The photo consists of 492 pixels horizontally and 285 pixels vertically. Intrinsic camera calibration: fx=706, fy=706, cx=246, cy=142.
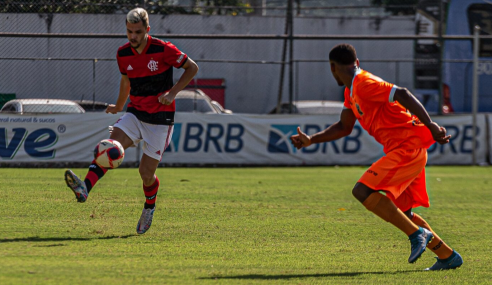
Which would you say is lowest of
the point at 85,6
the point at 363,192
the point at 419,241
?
the point at 419,241

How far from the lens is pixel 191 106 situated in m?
17.5

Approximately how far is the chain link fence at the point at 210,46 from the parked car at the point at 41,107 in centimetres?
29

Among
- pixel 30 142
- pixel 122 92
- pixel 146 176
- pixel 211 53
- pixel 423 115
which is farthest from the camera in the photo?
pixel 211 53

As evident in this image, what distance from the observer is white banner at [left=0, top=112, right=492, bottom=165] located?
49.9 feet

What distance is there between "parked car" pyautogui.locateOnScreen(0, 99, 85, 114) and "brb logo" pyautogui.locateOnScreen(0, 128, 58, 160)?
0.46 metres

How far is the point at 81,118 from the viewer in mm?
15797

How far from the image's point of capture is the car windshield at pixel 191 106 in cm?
1750

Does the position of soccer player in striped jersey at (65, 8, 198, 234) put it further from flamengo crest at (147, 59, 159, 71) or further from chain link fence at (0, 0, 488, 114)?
chain link fence at (0, 0, 488, 114)

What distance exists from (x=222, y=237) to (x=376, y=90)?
2071 millimetres

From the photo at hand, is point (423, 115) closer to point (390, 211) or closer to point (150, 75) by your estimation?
point (390, 211)

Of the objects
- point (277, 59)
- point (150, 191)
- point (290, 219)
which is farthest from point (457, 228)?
point (277, 59)

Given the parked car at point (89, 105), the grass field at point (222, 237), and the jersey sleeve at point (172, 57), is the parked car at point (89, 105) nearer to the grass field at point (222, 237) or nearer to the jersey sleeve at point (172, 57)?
the grass field at point (222, 237)

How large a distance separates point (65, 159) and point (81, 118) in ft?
3.23

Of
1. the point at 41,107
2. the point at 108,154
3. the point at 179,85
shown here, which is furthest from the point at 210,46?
the point at 108,154
